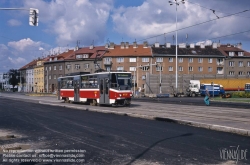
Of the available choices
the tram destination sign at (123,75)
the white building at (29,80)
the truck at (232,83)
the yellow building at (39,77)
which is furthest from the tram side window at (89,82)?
the white building at (29,80)

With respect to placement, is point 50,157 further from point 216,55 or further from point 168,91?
point 216,55

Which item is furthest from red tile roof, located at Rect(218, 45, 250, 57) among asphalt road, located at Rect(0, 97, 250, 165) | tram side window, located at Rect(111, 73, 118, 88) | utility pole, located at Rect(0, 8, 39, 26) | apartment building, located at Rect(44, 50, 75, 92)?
asphalt road, located at Rect(0, 97, 250, 165)

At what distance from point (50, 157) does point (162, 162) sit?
2818mm

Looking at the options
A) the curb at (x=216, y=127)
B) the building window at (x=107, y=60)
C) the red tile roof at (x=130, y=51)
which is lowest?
the curb at (x=216, y=127)

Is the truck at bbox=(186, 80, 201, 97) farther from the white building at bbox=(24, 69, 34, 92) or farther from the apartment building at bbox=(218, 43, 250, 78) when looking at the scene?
the white building at bbox=(24, 69, 34, 92)

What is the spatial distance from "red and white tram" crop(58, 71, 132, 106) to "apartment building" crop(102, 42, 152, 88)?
4823cm

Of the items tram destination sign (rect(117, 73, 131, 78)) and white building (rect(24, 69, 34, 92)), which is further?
white building (rect(24, 69, 34, 92))

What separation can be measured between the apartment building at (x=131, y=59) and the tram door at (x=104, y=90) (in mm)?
51829

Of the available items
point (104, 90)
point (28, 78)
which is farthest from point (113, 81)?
point (28, 78)

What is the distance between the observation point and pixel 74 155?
889 cm

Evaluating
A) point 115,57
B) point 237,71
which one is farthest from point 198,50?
point 115,57

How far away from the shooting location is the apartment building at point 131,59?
277 ft

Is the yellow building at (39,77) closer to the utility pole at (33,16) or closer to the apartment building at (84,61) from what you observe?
the apartment building at (84,61)

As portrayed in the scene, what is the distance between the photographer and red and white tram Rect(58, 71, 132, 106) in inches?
1141
